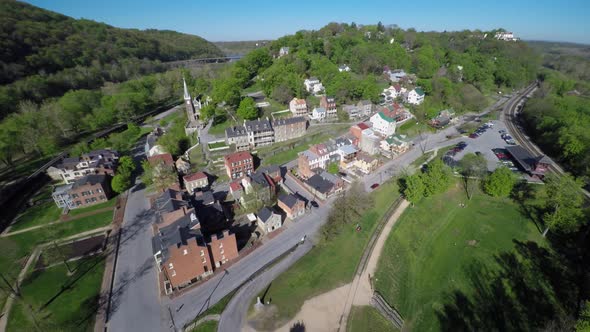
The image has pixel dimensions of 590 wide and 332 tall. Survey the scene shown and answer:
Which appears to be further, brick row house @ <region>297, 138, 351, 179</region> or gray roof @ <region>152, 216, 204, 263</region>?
brick row house @ <region>297, 138, 351, 179</region>

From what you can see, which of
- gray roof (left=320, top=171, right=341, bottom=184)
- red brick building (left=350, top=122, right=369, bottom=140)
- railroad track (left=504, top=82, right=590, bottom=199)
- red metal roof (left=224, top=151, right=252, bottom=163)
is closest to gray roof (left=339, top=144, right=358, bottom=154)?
red brick building (left=350, top=122, right=369, bottom=140)

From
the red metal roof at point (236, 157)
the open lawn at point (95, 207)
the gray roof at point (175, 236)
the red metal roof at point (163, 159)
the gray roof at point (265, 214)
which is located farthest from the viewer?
the red metal roof at point (163, 159)

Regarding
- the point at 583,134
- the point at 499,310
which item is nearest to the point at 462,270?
the point at 499,310

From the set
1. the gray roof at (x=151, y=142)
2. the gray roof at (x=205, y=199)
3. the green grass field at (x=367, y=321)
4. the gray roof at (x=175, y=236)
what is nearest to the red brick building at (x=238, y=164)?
the gray roof at (x=205, y=199)

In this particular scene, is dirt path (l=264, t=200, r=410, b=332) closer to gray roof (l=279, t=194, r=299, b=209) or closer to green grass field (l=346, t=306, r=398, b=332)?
green grass field (l=346, t=306, r=398, b=332)

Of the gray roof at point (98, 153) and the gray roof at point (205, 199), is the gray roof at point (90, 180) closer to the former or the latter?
the gray roof at point (98, 153)

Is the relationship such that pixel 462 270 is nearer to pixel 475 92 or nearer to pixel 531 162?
pixel 531 162

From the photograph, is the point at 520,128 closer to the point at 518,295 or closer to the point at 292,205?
the point at 518,295
